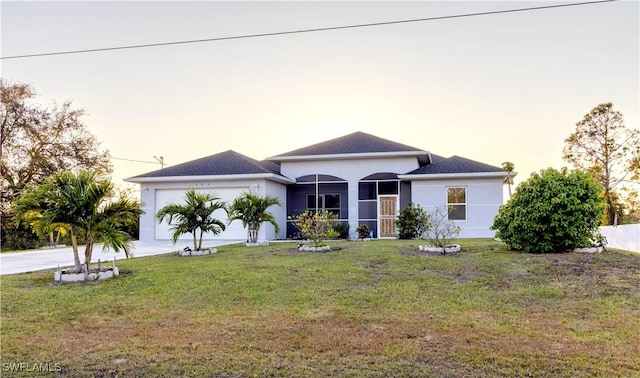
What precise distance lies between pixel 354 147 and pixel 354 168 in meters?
1.10

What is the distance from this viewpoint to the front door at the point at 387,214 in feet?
66.0

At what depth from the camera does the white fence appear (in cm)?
1277

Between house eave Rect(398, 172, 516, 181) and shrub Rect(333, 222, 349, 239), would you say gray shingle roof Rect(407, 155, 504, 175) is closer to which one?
house eave Rect(398, 172, 516, 181)

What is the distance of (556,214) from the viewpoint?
9.99m

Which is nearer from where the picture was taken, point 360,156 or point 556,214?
point 556,214

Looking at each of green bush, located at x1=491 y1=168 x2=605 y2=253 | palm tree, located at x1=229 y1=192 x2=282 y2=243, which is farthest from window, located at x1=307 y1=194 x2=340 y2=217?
green bush, located at x1=491 y1=168 x2=605 y2=253

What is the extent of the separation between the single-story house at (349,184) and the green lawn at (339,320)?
943 cm

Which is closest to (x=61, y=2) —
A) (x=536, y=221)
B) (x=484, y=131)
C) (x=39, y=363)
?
(x=39, y=363)

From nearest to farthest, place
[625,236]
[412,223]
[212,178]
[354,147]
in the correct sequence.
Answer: [625,236], [412,223], [212,178], [354,147]

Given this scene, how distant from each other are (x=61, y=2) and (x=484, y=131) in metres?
16.9

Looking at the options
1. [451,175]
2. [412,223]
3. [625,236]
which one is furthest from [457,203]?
[625,236]

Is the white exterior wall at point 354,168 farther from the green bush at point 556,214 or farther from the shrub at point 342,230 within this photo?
the green bush at point 556,214

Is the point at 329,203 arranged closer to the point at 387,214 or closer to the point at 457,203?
the point at 387,214

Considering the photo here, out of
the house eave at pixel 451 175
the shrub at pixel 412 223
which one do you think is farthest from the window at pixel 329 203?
the shrub at pixel 412 223
